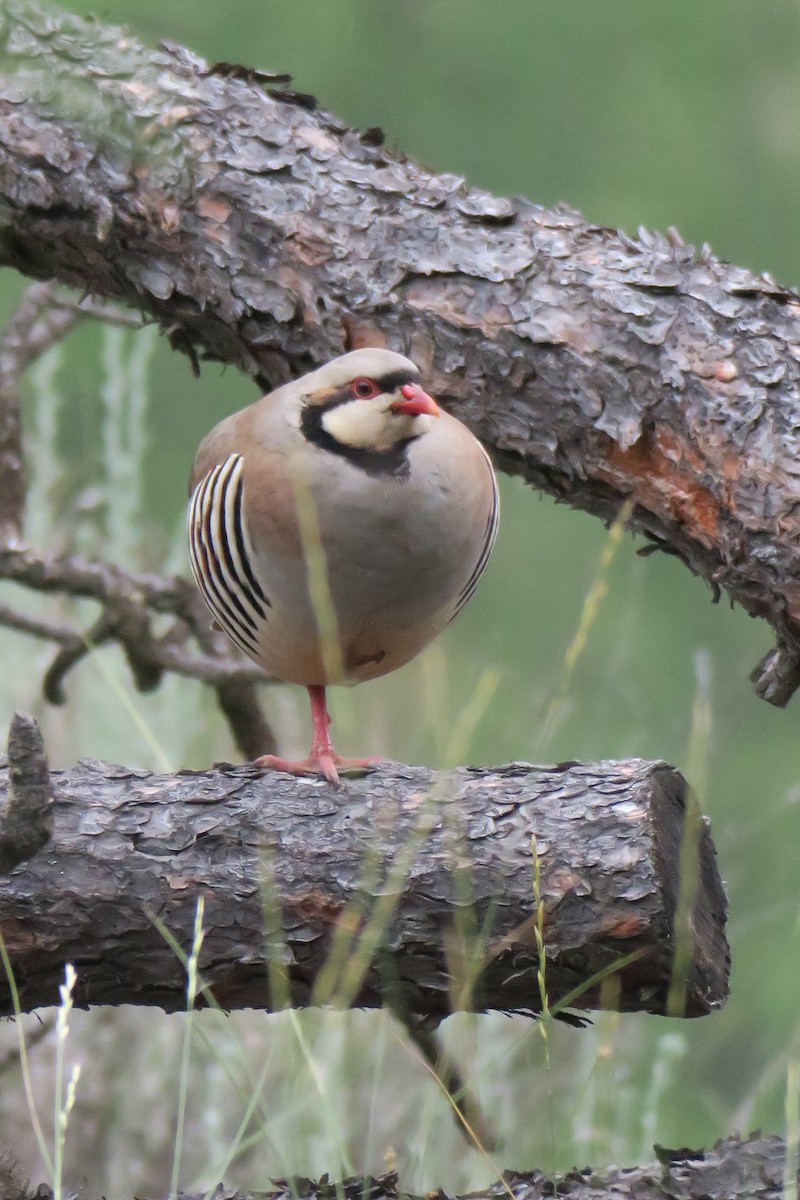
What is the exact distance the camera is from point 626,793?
2.16 meters

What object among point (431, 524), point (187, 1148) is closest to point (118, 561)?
point (187, 1148)

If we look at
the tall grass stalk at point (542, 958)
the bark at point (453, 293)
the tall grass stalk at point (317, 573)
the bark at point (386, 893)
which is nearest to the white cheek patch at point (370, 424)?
the tall grass stalk at point (317, 573)

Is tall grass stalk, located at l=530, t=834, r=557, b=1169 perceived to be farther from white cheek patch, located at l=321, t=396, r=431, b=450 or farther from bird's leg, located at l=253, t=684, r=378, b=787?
white cheek patch, located at l=321, t=396, r=431, b=450

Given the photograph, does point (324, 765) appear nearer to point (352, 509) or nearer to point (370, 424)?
point (352, 509)

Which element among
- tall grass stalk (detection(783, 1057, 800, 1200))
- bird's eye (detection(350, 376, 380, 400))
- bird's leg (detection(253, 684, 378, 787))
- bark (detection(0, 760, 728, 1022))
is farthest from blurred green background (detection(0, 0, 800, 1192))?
tall grass stalk (detection(783, 1057, 800, 1200))

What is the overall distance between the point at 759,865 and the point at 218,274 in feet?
13.2

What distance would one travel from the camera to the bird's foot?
245 centimetres

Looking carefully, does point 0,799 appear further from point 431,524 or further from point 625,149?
point 625,149

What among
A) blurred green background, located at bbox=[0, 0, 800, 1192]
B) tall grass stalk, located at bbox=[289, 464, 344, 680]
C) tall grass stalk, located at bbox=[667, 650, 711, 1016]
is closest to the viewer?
tall grass stalk, located at bbox=[667, 650, 711, 1016]

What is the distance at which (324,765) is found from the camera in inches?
99.8

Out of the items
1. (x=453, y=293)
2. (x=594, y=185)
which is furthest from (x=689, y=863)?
(x=594, y=185)

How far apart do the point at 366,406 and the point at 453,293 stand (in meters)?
0.37

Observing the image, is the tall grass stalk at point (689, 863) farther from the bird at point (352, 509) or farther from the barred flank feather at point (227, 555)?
the barred flank feather at point (227, 555)

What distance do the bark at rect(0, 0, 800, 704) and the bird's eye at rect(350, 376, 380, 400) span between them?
285 mm
